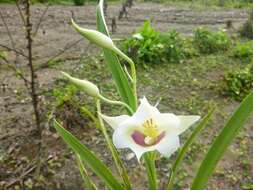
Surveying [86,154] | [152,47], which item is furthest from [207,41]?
[86,154]

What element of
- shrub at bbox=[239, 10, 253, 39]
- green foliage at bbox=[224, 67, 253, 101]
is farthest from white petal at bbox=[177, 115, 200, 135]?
shrub at bbox=[239, 10, 253, 39]

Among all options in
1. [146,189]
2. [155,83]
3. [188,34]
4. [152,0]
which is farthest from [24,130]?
[152,0]

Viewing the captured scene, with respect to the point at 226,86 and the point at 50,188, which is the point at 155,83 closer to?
the point at 226,86

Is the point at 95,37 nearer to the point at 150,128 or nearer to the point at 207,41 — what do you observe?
the point at 150,128

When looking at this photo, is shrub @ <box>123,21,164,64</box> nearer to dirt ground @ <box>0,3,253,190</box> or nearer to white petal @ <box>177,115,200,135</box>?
dirt ground @ <box>0,3,253,190</box>

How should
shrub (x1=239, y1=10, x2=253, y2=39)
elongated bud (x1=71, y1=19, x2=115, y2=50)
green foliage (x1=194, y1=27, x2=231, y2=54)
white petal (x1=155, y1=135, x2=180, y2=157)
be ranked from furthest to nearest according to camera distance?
shrub (x1=239, y1=10, x2=253, y2=39), green foliage (x1=194, y1=27, x2=231, y2=54), elongated bud (x1=71, y1=19, x2=115, y2=50), white petal (x1=155, y1=135, x2=180, y2=157)
